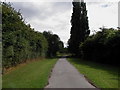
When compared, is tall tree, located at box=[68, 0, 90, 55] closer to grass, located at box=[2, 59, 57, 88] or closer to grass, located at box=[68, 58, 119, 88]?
grass, located at box=[68, 58, 119, 88]

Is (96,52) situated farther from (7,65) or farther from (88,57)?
(7,65)

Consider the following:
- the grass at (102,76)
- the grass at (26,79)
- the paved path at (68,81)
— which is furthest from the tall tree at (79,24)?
the paved path at (68,81)

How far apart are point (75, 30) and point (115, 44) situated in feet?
113

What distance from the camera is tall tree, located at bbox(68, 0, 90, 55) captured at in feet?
218

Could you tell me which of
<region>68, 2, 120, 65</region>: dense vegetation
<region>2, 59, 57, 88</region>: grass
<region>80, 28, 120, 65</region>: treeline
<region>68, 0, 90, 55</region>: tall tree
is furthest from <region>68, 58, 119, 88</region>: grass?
<region>68, 0, 90, 55</region>: tall tree

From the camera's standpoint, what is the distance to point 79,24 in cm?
6644

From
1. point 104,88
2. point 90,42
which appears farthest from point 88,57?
point 104,88

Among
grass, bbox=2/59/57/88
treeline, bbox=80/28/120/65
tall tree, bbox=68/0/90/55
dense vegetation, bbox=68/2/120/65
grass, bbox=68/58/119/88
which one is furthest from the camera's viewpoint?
tall tree, bbox=68/0/90/55

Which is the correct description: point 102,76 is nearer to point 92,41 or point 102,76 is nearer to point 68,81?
point 68,81

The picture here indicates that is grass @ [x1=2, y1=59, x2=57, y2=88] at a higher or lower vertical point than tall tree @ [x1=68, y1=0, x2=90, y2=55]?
lower

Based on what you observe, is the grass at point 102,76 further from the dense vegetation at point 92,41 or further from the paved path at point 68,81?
the dense vegetation at point 92,41

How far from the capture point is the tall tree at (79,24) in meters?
66.5

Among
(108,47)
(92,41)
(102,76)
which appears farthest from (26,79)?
(92,41)

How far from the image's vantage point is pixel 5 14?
2225cm
